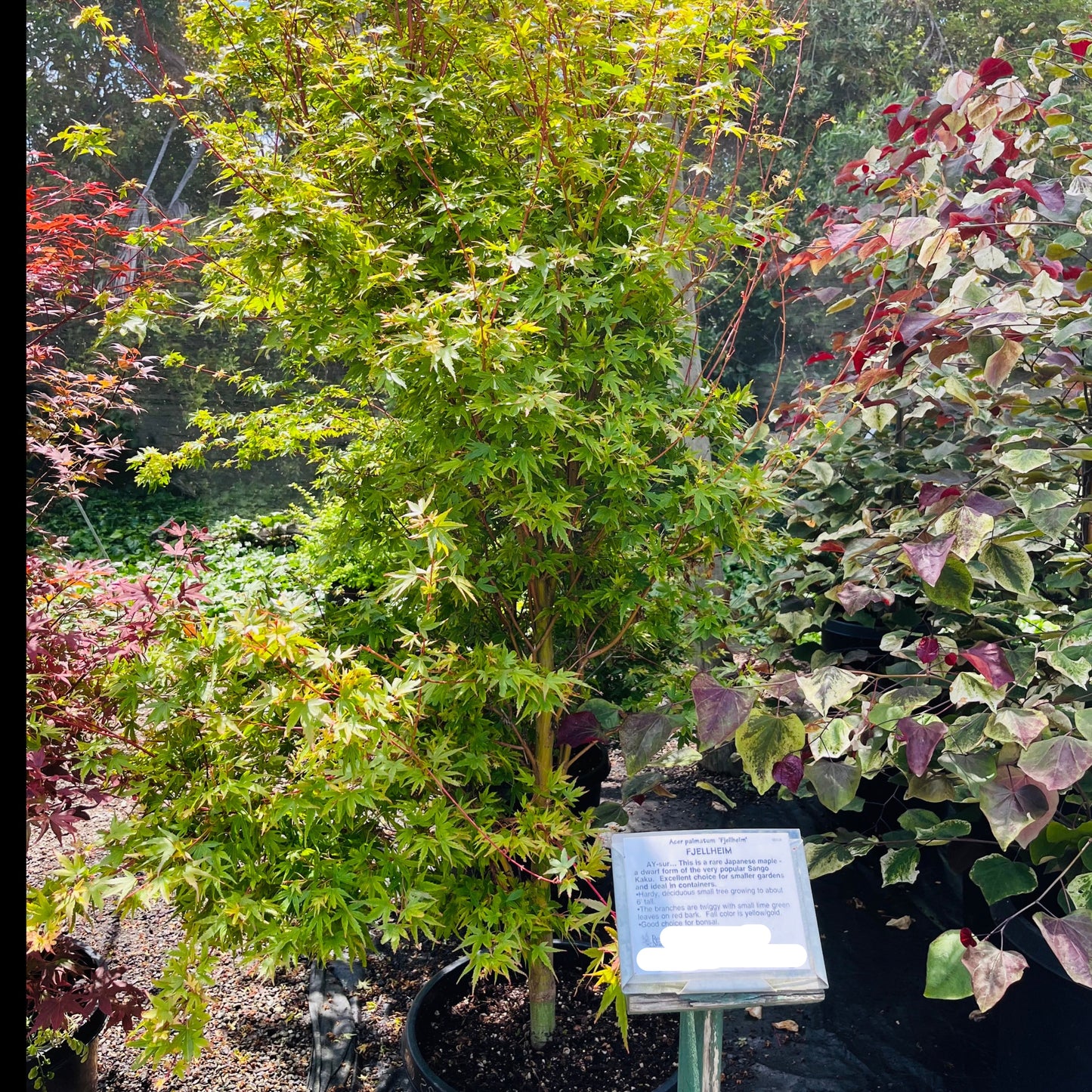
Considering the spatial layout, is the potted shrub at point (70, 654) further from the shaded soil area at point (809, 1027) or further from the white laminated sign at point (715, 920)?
the white laminated sign at point (715, 920)

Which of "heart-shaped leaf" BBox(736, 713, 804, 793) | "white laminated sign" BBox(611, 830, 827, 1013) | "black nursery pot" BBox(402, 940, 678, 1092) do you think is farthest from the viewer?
"black nursery pot" BBox(402, 940, 678, 1092)

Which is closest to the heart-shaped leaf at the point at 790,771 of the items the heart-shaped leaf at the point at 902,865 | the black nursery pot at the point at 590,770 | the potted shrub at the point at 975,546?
the potted shrub at the point at 975,546

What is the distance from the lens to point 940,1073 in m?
2.05

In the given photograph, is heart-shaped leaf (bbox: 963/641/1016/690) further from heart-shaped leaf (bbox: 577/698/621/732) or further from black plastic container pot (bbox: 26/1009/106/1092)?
black plastic container pot (bbox: 26/1009/106/1092)

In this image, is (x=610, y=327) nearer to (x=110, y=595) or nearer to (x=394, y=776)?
(x=394, y=776)

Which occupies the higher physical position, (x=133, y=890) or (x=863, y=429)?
(x=863, y=429)

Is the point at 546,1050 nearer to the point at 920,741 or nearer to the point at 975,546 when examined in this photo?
the point at 920,741

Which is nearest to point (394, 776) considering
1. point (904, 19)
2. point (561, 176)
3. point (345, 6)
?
point (561, 176)

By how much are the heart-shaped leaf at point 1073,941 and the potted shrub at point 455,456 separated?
2.30 feet

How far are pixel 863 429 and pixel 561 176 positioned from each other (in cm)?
165

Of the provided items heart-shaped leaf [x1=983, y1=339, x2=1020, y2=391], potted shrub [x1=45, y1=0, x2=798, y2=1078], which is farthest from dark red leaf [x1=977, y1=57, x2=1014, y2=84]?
heart-shaped leaf [x1=983, y1=339, x2=1020, y2=391]

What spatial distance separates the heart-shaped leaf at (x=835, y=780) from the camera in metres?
1.62

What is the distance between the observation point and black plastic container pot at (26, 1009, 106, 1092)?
1677mm

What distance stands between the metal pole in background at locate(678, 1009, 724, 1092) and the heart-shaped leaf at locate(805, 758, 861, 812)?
1.65ft
